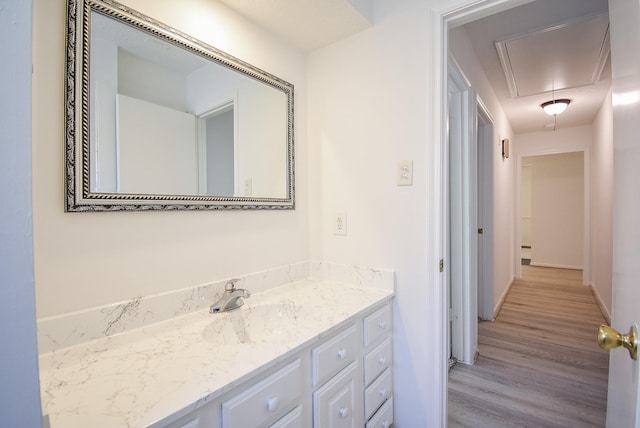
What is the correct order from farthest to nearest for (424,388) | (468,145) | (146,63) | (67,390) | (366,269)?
(468,145)
(366,269)
(424,388)
(146,63)
(67,390)

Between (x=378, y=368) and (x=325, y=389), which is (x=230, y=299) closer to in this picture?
(x=325, y=389)

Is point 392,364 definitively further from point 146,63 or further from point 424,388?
point 146,63

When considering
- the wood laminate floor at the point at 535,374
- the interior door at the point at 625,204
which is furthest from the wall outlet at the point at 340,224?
the wood laminate floor at the point at 535,374

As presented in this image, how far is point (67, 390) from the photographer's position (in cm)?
70

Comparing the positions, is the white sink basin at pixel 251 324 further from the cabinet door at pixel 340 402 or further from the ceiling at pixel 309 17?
the ceiling at pixel 309 17

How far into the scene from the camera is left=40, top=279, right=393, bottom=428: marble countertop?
64 centimetres

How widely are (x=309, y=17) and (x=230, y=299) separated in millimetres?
1346

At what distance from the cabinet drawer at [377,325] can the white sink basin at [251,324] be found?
308 millimetres

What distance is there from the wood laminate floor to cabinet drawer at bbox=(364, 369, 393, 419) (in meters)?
0.55

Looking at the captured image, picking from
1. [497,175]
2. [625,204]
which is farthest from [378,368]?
[497,175]

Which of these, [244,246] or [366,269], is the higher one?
[244,246]

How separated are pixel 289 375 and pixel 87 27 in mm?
1224

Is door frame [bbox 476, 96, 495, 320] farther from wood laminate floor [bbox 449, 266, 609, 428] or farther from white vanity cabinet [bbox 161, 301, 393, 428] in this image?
white vanity cabinet [bbox 161, 301, 393, 428]

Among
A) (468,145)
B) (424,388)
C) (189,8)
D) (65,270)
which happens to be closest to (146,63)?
(189,8)
